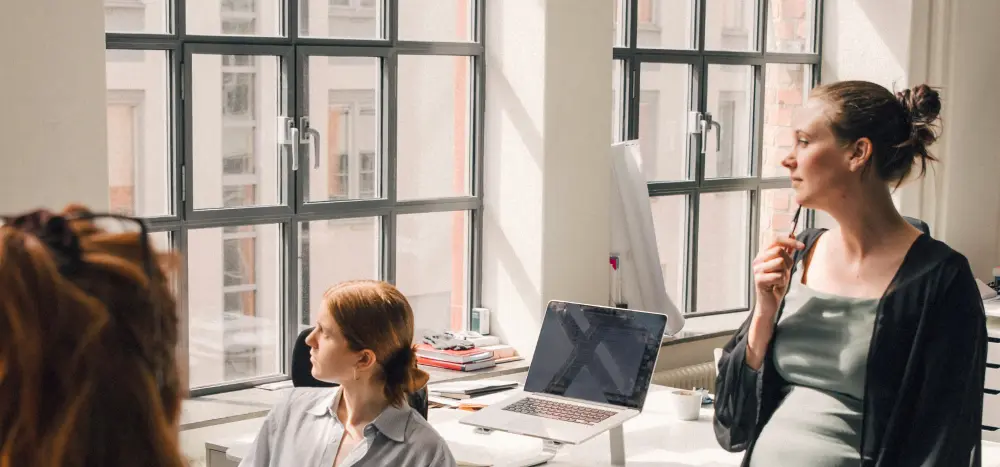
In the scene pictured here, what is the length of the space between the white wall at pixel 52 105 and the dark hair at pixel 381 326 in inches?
40.5

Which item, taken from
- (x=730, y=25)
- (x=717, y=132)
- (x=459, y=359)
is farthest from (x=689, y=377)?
(x=730, y=25)

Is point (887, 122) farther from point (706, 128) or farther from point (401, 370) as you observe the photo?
point (706, 128)

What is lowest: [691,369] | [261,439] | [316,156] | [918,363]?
[691,369]

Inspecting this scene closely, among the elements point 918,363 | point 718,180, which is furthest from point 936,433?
point 718,180

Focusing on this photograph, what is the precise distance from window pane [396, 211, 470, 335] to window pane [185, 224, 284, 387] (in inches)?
22.2

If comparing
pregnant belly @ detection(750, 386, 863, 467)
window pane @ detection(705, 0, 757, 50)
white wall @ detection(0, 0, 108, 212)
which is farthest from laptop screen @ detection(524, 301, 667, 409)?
window pane @ detection(705, 0, 757, 50)

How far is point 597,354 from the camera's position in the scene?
3316 mm

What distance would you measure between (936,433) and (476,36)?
114 inches

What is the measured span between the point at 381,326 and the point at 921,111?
1.18 m

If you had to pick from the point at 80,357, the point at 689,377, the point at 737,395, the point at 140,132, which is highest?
the point at 140,132

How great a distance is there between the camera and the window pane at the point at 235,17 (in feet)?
13.0

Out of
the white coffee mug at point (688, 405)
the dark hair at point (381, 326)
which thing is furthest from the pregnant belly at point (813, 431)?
the white coffee mug at point (688, 405)

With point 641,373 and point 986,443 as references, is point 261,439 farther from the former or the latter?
point 986,443

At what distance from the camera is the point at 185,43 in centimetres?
390
